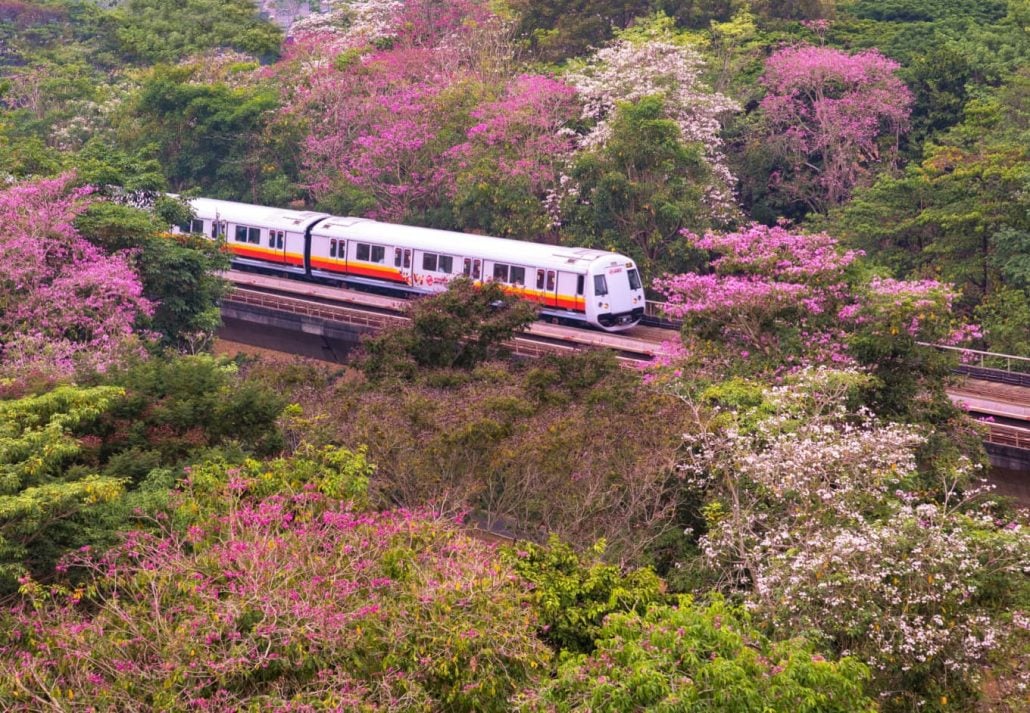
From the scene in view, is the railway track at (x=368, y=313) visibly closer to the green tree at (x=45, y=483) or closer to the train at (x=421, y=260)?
the train at (x=421, y=260)

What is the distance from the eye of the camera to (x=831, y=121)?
3809cm

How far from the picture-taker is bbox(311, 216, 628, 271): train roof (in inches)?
1171

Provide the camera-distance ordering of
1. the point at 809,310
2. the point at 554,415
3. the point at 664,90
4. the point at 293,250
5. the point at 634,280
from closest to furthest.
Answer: the point at 554,415 < the point at 809,310 < the point at 634,280 < the point at 293,250 < the point at 664,90

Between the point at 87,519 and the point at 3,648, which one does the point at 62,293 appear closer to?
the point at 87,519

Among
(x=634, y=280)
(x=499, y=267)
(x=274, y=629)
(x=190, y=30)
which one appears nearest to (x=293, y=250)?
(x=499, y=267)

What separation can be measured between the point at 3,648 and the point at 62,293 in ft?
44.5

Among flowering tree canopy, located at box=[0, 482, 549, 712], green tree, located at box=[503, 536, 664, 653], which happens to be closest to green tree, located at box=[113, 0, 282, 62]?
flowering tree canopy, located at box=[0, 482, 549, 712]

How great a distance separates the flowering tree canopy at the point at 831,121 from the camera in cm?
3766

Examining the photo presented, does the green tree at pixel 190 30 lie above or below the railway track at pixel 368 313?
above

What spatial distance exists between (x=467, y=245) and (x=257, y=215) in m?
8.79

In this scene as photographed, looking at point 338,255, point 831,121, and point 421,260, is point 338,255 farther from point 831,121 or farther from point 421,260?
point 831,121

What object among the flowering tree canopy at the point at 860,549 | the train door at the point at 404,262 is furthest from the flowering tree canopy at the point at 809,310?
the train door at the point at 404,262

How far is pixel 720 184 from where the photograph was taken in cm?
3544

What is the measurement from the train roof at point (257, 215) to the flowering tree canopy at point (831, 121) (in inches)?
617
